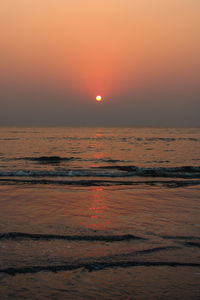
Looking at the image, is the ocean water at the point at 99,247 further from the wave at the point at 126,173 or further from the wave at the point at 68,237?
the wave at the point at 126,173

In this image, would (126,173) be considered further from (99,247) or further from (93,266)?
(93,266)

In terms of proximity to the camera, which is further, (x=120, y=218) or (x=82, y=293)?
(x=120, y=218)

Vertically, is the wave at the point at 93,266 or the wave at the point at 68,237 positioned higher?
the wave at the point at 68,237

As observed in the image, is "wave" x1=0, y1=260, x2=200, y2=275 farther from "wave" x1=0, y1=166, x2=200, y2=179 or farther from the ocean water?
"wave" x1=0, y1=166, x2=200, y2=179

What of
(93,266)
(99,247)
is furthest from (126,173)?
(93,266)

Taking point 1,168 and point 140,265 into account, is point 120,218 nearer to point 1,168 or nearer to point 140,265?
point 140,265

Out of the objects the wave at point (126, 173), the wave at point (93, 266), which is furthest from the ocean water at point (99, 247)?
the wave at point (126, 173)

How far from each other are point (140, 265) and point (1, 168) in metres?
19.3

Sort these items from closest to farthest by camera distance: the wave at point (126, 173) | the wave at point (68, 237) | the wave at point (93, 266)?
the wave at point (93, 266) → the wave at point (68, 237) → the wave at point (126, 173)

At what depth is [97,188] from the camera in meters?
14.5

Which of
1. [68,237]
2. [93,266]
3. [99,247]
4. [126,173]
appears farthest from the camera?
[126,173]

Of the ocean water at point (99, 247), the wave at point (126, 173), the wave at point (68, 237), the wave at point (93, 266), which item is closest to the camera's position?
the ocean water at point (99, 247)

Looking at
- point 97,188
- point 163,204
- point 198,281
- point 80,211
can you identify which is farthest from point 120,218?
point 97,188

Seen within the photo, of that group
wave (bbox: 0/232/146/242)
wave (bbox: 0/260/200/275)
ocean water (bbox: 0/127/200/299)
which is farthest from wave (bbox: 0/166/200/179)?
wave (bbox: 0/260/200/275)
